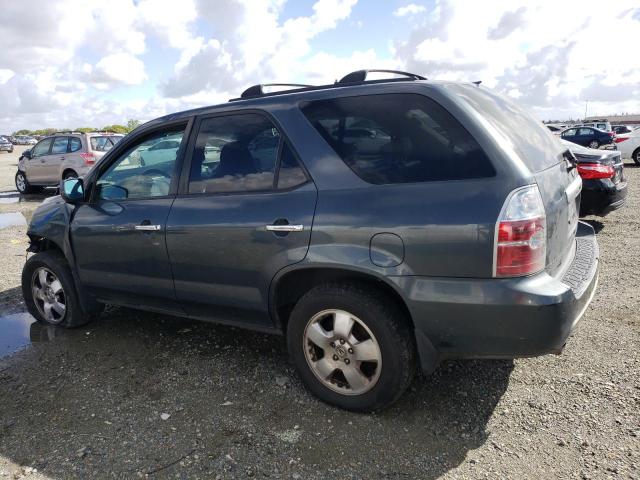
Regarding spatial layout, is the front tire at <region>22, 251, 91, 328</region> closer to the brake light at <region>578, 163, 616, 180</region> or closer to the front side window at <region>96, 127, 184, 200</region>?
the front side window at <region>96, 127, 184, 200</region>

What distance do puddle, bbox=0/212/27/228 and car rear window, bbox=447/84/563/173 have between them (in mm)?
9342

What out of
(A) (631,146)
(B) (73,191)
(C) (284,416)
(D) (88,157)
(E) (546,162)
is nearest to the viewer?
(E) (546,162)

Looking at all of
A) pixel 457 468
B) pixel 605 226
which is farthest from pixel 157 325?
pixel 605 226

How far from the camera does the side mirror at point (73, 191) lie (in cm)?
396

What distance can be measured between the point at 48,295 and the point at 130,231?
144 centimetres

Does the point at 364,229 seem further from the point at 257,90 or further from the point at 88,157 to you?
the point at 88,157

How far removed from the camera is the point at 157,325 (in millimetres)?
4453

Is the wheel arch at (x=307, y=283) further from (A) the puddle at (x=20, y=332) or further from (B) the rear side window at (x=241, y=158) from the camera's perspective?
(A) the puddle at (x=20, y=332)

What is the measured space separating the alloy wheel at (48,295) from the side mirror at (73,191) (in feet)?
2.57

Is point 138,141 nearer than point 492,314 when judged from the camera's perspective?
No

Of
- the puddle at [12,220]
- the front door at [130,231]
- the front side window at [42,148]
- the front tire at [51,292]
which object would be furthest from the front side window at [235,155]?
the front side window at [42,148]

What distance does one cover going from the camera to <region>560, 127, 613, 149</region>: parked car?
2480 centimetres

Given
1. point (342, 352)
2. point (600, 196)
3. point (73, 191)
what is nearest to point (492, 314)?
point (342, 352)

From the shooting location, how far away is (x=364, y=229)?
8.63ft
